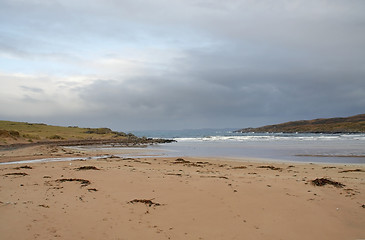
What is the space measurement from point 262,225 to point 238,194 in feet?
6.76

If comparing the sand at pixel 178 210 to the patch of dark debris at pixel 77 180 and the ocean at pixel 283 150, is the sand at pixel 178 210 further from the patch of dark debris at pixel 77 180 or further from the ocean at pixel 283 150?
the ocean at pixel 283 150

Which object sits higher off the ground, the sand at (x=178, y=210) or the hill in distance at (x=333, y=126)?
the hill in distance at (x=333, y=126)

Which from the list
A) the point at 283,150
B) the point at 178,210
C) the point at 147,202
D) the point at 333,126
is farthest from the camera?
the point at 333,126

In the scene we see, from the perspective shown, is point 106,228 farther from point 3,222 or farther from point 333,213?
point 333,213

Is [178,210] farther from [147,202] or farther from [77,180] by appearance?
[77,180]

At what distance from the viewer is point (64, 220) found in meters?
5.61

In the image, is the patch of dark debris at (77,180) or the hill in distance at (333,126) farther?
the hill in distance at (333,126)

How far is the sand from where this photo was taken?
203 inches

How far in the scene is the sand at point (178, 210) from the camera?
515 cm

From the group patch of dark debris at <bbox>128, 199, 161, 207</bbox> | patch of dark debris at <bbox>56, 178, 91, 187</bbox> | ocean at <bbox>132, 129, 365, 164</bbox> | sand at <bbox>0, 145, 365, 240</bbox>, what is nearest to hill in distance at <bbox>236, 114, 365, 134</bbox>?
ocean at <bbox>132, 129, 365, 164</bbox>

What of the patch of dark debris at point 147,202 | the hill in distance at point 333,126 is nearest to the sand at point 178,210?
the patch of dark debris at point 147,202

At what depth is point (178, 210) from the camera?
640 cm

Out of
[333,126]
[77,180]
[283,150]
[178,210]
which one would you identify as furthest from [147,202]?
[333,126]

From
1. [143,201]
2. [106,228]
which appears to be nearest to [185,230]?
[106,228]
